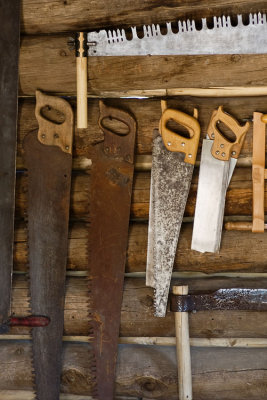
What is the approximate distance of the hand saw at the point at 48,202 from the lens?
9.58ft

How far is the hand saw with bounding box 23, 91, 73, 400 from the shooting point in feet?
9.58

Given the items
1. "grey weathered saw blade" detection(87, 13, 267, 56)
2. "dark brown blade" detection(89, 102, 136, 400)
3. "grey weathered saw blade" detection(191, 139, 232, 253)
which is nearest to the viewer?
"grey weathered saw blade" detection(87, 13, 267, 56)

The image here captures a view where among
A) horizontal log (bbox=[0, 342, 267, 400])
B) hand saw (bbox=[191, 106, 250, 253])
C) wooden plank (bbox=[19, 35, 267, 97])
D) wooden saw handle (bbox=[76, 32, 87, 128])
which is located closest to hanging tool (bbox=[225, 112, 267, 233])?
hand saw (bbox=[191, 106, 250, 253])

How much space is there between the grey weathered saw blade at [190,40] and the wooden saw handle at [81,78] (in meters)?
0.04

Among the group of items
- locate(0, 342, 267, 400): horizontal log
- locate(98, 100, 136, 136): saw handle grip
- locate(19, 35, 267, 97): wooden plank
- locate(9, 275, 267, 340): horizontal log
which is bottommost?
locate(0, 342, 267, 400): horizontal log

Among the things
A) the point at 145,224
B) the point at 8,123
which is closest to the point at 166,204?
the point at 145,224

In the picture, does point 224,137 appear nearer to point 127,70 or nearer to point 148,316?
point 127,70

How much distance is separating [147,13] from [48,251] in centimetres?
142

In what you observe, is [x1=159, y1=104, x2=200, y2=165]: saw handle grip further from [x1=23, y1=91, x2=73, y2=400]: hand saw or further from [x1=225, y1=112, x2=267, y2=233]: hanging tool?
[x1=23, y1=91, x2=73, y2=400]: hand saw

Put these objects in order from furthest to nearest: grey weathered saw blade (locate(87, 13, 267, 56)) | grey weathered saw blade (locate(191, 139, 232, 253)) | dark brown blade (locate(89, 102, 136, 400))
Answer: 1. dark brown blade (locate(89, 102, 136, 400))
2. grey weathered saw blade (locate(191, 139, 232, 253))
3. grey weathered saw blade (locate(87, 13, 267, 56))

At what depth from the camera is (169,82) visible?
2.87m

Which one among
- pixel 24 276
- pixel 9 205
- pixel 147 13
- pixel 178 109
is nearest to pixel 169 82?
pixel 178 109

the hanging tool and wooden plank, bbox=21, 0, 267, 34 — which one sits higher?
wooden plank, bbox=21, 0, 267, 34

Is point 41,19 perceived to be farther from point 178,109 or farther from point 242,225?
point 242,225
